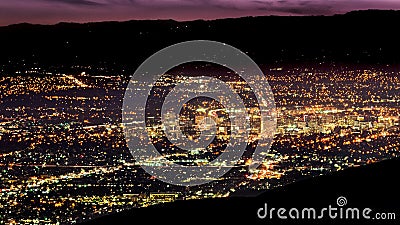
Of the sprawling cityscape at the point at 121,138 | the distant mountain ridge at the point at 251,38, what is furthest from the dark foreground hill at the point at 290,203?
the distant mountain ridge at the point at 251,38

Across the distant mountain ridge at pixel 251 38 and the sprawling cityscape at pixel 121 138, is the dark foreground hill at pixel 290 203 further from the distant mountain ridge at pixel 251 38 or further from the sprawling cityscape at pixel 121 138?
the distant mountain ridge at pixel 251 38

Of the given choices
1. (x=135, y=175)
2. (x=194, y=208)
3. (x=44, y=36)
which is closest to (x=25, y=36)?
(x=44, y=36)

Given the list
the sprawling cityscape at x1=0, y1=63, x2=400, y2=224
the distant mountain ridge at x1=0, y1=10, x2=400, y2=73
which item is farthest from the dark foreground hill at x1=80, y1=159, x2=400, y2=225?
the distant mountain ridge at x1=0, y1=10, x2=400, y2=73

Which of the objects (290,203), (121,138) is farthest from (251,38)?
(290,203)

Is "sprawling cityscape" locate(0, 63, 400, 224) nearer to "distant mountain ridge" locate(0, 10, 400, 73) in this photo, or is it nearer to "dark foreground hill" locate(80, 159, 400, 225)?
"distant mountain ridge" locate(0, 10, 400, 73)

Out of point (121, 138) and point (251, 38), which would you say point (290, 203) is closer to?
point (251, 38)

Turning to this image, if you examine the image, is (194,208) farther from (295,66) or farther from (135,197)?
(295,66)
